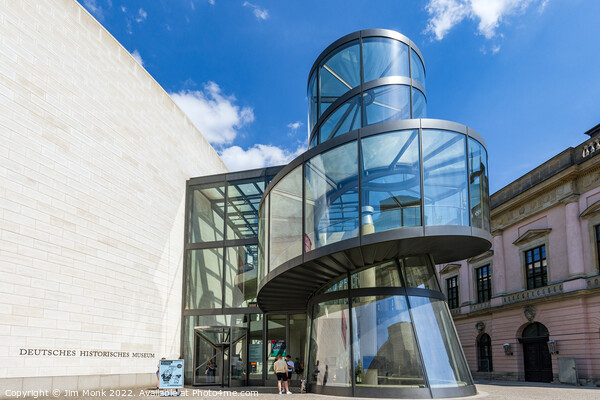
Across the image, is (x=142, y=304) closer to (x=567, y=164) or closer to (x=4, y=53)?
(x=4, y=53)

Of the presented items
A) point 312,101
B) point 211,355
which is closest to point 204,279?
point 211,355

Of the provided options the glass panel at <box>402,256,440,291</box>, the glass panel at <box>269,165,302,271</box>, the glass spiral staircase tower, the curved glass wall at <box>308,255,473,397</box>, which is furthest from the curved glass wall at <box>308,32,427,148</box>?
the curved glass wall at <box>308,255,473,397</box>

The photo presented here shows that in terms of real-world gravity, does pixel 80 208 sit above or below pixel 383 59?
below

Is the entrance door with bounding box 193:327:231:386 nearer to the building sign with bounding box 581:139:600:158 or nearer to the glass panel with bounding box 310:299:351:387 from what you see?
the glass panel with bounding box 310:299:351:387

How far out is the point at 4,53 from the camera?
14844mm

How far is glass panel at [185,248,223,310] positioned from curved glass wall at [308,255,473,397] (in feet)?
26.9

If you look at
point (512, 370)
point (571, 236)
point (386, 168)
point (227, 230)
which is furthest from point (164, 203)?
point (512, 370)

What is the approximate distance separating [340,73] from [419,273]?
27.1 ft

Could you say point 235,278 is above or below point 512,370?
above

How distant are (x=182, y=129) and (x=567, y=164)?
18.6 m

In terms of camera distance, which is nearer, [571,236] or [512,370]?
[571,236]

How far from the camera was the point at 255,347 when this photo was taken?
21.5 meters

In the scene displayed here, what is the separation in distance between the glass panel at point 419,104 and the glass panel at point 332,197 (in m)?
5.29

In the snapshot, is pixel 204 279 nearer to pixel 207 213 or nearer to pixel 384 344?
pixel 207 213
